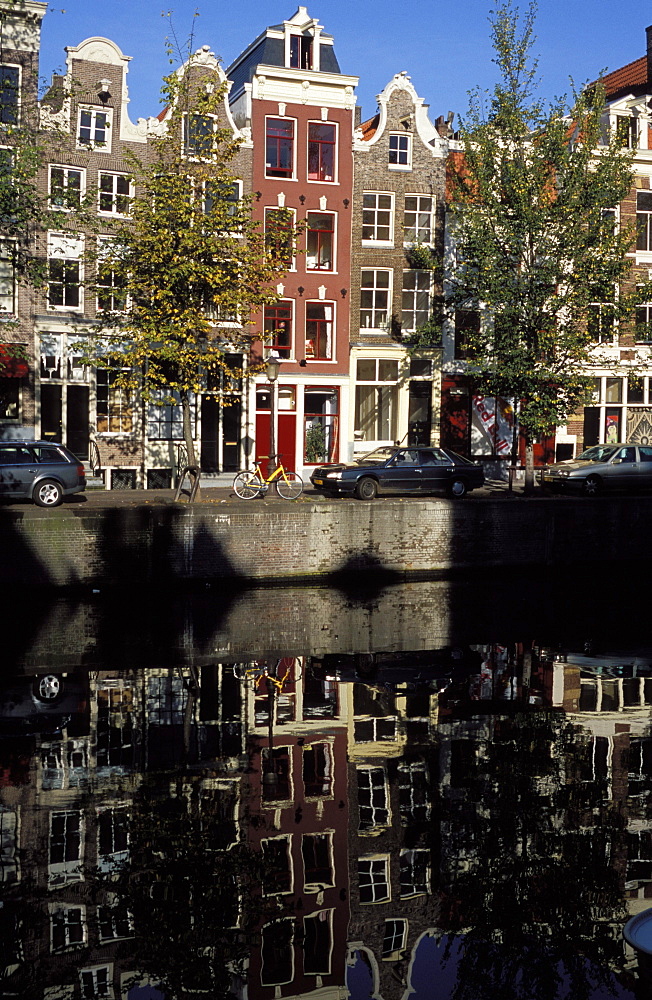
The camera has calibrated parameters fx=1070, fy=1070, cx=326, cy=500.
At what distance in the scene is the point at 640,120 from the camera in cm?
4166

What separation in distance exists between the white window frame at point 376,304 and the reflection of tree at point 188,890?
28344mm

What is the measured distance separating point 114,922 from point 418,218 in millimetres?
33544

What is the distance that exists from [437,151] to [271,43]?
7093 mm

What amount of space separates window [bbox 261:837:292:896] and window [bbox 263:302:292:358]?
27.7 m

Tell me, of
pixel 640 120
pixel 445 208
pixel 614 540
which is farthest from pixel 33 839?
pixel 640 120

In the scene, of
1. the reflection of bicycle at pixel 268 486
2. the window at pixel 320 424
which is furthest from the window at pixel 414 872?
the window at pixel 320 424

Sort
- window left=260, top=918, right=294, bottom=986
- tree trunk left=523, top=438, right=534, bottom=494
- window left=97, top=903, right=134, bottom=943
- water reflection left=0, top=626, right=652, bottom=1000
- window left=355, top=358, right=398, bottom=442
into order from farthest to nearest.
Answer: window left=355, top=358, right=398, bottom=442, tree trunk left=523, top=438, right=534, bottom=494, window left=97, top=903, right=134, bottom=943, water reflection left=0, top=626, right=652, bottom=1000, window left=260, top=918, right=294, bottom=986

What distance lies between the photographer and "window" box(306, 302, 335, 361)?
38219mm

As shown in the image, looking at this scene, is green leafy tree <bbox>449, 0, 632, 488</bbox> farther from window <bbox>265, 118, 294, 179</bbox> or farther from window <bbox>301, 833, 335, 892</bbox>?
window <bbox>301, 833, 335, 892</bbox>

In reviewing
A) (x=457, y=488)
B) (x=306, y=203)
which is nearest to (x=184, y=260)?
(x=457, y=488)

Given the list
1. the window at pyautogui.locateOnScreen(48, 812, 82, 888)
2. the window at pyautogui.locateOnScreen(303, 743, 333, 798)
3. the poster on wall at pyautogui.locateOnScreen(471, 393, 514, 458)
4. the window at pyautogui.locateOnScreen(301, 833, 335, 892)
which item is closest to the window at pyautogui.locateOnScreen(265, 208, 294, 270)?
the poster on wall at pyautogui.locateOnScreen(471, 393, 514, 458)

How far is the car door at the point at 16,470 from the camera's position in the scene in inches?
1025

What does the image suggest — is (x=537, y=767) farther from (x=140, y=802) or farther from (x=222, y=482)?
(x=222, y=482)

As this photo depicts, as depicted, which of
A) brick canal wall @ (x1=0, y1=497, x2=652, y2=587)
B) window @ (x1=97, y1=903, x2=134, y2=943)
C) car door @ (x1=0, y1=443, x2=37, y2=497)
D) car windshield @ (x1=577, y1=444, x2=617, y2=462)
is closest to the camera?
window @ (x1=97, y1=903, x2=134, y2=943)
